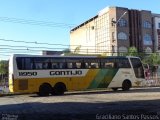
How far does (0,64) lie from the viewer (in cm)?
9681

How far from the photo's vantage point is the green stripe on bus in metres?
34.9

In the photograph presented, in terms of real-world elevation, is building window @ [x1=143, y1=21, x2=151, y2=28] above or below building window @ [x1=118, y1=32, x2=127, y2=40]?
above

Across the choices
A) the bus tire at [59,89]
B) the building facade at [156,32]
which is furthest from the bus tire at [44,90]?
the building facade at [156,32]

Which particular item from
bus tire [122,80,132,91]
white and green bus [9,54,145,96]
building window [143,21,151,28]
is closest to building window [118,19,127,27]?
building window [143,21,151,28]

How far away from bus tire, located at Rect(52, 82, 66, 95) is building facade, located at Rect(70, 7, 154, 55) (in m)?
51.4

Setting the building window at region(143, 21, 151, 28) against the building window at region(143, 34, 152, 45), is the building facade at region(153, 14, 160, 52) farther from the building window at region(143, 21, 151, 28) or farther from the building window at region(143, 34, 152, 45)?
the building window at region(143, 34, 152, 45)

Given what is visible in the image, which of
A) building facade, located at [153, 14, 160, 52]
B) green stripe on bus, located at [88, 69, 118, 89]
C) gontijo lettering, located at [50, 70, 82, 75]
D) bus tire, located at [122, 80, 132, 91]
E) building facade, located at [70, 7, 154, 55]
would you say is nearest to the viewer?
gontijo lettering, located at [50, 70, 82, 75]

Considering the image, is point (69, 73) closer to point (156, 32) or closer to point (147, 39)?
point (147, 39)

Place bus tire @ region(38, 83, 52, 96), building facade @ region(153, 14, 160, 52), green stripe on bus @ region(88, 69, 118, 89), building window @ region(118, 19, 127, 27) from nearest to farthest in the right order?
bus tire @ region(38, 83, 52, 96)
green stripe on bus @ region(88, 69, 118, 89)
building window @ region(118, 19, 127, 27)
building facade @ region(153, 14, 160, 52)

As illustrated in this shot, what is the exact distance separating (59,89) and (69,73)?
155 centimetres

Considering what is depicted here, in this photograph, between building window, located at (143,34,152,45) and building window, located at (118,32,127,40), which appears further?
building window, located at (143,34,152,45)

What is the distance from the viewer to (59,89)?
33000 mm

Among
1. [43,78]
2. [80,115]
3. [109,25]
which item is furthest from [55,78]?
[109,25]

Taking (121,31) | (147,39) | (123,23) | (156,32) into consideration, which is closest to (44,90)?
(121,31)
